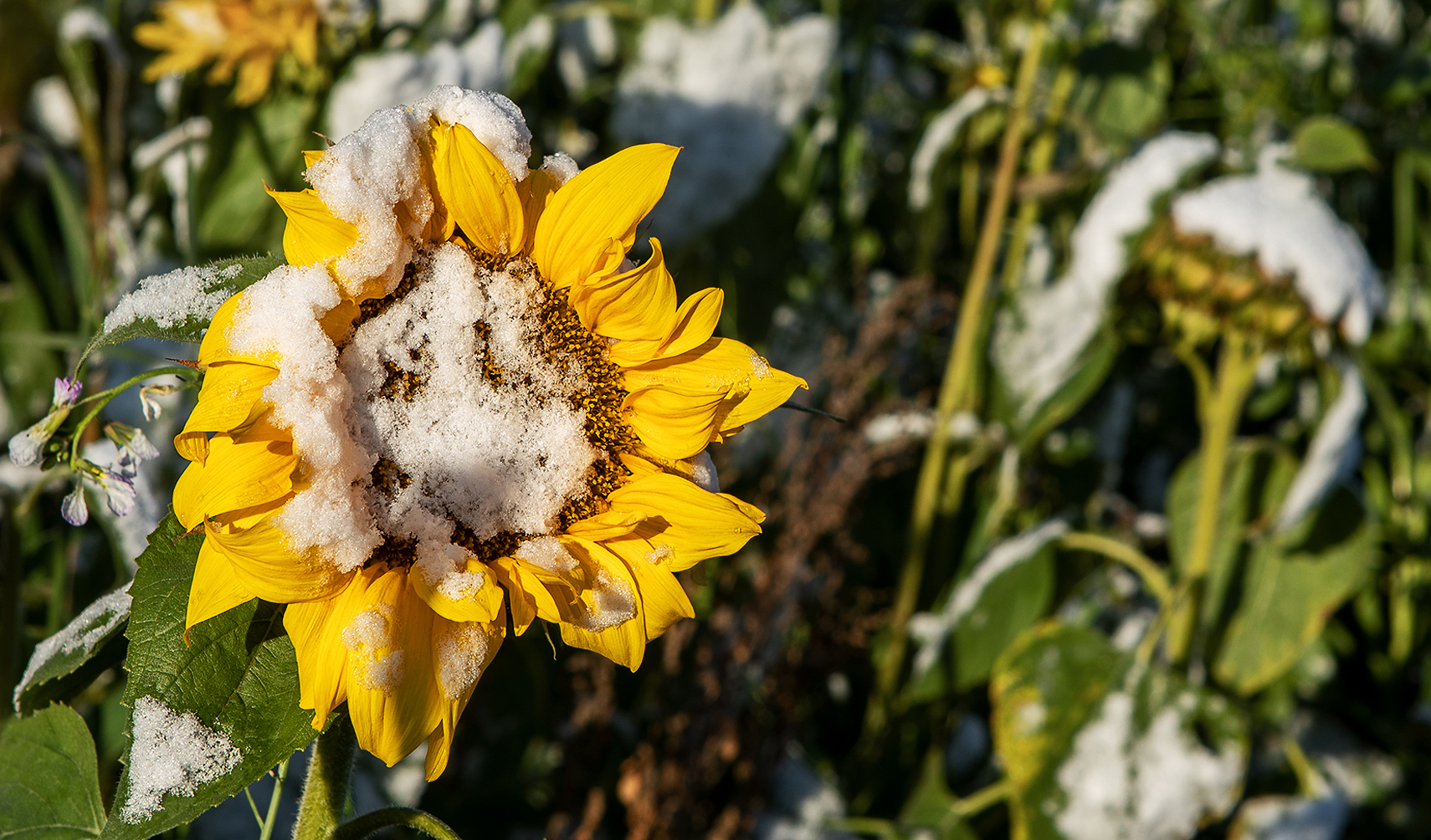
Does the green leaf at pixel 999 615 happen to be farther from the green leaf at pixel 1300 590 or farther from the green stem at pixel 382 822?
the green stem at pixel 382 822

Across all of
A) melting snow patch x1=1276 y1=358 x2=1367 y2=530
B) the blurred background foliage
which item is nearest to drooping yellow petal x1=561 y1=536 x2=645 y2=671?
the blurred background foliage

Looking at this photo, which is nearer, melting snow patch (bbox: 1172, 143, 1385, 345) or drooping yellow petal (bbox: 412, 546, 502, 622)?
drooping yellow petal (bbox: 412, 546, 502, 622)

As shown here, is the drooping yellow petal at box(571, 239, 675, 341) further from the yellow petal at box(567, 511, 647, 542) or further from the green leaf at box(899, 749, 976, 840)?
the green leaf at box(899, 749, 976, 840)

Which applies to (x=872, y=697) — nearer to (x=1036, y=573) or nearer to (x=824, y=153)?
(x=1036, y=573)

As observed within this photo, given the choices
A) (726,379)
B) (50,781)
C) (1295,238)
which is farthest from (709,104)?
(50,781)

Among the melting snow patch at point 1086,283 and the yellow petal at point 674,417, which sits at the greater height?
the yellow petal at point 674,417

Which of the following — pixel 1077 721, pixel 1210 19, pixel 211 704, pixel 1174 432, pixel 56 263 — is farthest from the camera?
pixel 1174 432

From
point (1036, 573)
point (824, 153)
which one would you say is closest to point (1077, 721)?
point (1036, 573)

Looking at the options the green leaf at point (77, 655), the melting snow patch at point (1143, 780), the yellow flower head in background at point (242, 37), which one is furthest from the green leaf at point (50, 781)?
the melting snow patch at point (1143, 780)
